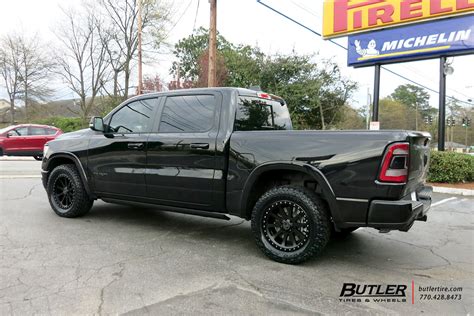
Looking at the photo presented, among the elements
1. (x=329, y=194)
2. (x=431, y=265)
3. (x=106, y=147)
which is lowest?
(x=431, y=265)

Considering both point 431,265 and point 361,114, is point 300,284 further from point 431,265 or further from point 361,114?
point 361,114

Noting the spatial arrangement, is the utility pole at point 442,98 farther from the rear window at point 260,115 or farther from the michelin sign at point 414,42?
the rear window at point 260,115

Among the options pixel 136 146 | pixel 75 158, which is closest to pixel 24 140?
pixel 75 158

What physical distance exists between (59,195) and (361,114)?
3646cm

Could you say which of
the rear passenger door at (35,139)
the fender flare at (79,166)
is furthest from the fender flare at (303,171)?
the rear passenger door at (35,139)

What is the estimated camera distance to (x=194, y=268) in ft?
12.3

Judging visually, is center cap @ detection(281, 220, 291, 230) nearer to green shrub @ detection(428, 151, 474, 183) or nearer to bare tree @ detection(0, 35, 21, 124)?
green shrub @ detection(428, 151, 474, 183)

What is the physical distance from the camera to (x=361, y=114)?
38375mm

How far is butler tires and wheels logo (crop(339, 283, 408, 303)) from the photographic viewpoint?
3.14 metres

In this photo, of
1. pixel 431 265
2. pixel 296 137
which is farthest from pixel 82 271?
pixel 431 265

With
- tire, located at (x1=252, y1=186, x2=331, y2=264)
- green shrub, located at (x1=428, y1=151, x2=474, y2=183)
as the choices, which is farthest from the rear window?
green shrub, located at (x1=428, y1=151, x2=474, y2=183)

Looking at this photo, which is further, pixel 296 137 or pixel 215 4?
pixel 215 4

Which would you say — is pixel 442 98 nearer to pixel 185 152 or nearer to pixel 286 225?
pixel 286 225

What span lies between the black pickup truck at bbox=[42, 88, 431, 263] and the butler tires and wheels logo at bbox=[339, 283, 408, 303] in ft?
1.70
